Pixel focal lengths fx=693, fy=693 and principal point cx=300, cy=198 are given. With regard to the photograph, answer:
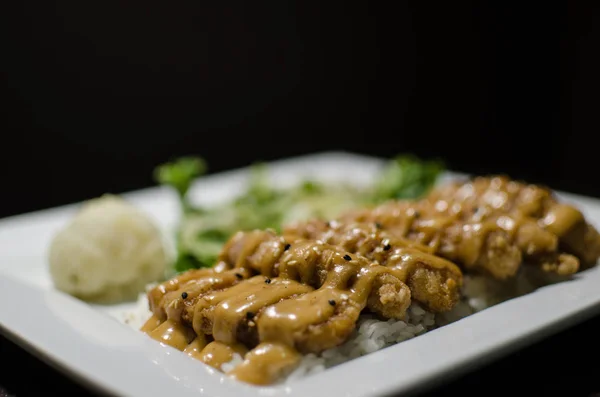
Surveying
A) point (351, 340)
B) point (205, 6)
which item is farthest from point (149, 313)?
point (205, 6)

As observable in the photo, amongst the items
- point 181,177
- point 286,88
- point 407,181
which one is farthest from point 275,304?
point 286,88

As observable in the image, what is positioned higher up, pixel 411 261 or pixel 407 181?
pixel 411 261

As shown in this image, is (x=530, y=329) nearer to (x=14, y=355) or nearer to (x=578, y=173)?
(x=14, y=355)

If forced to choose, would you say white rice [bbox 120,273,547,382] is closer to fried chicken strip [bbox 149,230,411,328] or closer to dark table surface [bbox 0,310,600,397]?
fried chicken strip [bbox 149,230,411,328]

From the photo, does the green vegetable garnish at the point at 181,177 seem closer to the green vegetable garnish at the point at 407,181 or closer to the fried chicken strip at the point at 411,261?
the green vegetable garnish at the point at 407,181

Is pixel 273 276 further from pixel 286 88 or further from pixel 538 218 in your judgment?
pixel 286 88

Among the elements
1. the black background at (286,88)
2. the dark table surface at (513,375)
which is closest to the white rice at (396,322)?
the dark table surface at (513,375)
